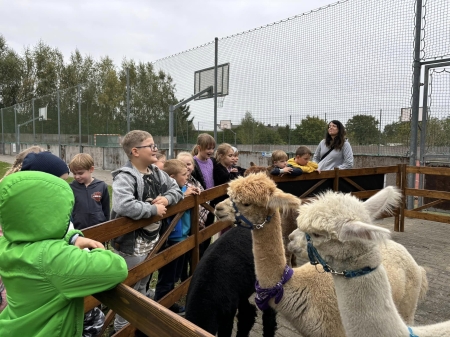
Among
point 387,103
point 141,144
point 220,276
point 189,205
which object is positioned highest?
point 387,103

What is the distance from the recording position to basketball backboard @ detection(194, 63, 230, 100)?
9023mm

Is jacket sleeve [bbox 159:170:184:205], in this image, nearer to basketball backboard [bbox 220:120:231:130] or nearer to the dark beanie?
the dark beanie

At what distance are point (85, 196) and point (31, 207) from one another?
2.02m

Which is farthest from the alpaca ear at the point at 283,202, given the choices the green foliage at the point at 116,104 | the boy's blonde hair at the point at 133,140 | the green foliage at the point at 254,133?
the green foliage at the point at 116,104

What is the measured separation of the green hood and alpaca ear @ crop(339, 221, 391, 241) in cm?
112

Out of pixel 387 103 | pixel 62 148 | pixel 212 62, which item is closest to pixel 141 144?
pixel 387 103

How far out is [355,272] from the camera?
4.77 feet

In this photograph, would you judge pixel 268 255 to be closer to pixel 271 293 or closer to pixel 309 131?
pixel 271 293

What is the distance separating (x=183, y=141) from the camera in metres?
11.6

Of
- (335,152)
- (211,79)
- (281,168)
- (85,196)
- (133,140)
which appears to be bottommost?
(85,196)

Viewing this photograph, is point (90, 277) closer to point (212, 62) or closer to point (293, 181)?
point (293, 181)

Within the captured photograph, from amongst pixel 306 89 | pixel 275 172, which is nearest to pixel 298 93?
pixel 306 89

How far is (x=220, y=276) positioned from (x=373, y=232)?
1168 mm

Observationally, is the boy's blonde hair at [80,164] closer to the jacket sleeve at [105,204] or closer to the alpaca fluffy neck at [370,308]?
the jacket sleeve at [105,204]
